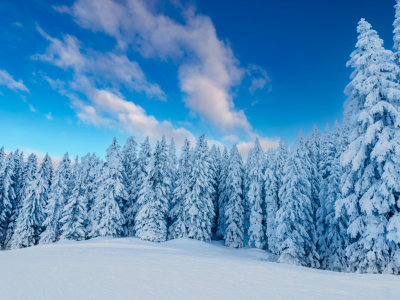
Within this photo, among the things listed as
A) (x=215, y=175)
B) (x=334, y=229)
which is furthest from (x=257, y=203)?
(x=334, y=229)

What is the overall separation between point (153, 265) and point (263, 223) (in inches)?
1181

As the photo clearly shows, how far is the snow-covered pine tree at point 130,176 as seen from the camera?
115 ft

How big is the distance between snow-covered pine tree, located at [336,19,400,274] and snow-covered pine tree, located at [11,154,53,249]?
43410mm

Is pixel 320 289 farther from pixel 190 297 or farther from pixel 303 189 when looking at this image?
pixel 303 189

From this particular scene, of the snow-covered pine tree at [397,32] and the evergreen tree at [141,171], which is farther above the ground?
the snow-covered pine tree at [397,32]

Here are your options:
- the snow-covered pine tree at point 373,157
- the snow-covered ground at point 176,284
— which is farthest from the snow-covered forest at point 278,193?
the snow-covered ground at point 176,284

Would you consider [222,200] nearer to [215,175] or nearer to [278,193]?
[215,175]

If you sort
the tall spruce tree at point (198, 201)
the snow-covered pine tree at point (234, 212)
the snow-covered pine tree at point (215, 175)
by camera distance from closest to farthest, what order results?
1. the tall spruce tree at point (198, 201)
2. the snow-covered pine tree at point (234, 212)
3. the snow-covered pine tree at point (215, 175)

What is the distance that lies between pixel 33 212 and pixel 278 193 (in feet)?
131

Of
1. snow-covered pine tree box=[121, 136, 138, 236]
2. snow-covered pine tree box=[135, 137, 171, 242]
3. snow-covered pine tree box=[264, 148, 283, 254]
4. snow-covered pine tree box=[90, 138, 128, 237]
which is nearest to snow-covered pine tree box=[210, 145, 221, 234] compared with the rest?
snow-covered pine tree box=[264, 148, 283, 254]

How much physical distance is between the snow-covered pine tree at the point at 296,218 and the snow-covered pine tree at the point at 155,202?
51.4 feet

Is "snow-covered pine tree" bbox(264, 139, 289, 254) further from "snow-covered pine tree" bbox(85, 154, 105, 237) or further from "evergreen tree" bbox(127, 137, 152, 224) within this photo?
"snow-covered pine tree" bbox(85, 154, 105, 237)

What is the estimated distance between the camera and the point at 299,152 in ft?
84.9

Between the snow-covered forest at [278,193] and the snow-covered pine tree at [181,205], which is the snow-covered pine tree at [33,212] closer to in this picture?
the snow-covered forest at [278,193]
